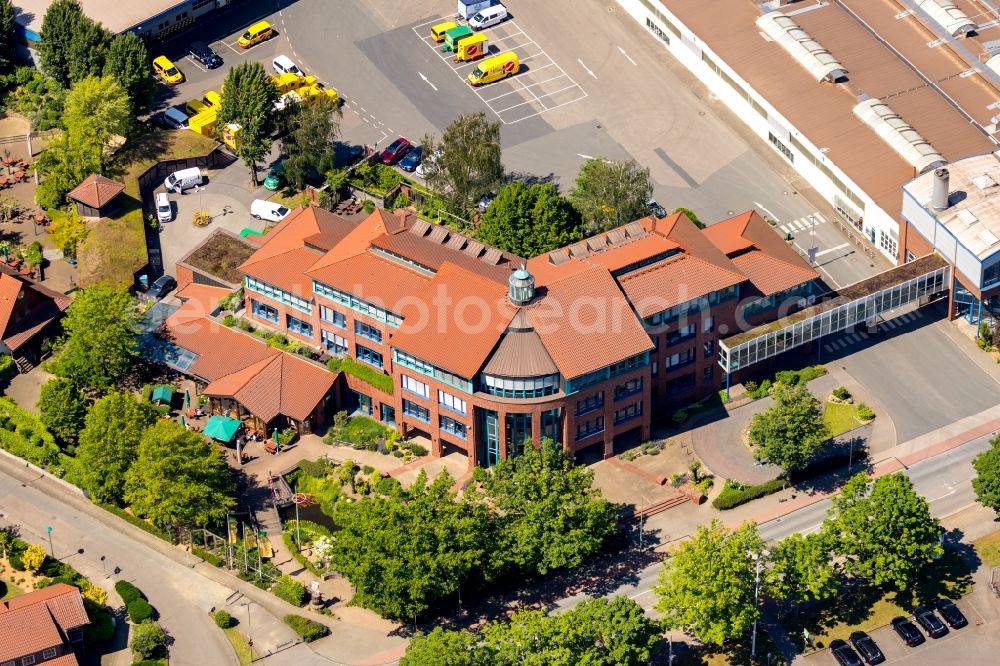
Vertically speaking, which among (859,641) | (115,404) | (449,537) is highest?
(115,404)

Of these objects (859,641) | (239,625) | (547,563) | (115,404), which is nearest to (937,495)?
(859,641)

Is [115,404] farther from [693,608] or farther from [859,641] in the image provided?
[859,641]

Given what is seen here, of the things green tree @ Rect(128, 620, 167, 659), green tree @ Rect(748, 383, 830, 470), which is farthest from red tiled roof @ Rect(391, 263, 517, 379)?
green tree @ Rect(128, 620, 167, 659)

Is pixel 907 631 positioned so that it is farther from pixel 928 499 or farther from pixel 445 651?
pixel 445 651

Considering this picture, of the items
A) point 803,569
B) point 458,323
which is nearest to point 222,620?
point 458,323

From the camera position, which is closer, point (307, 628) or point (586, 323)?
point (307, 628)
